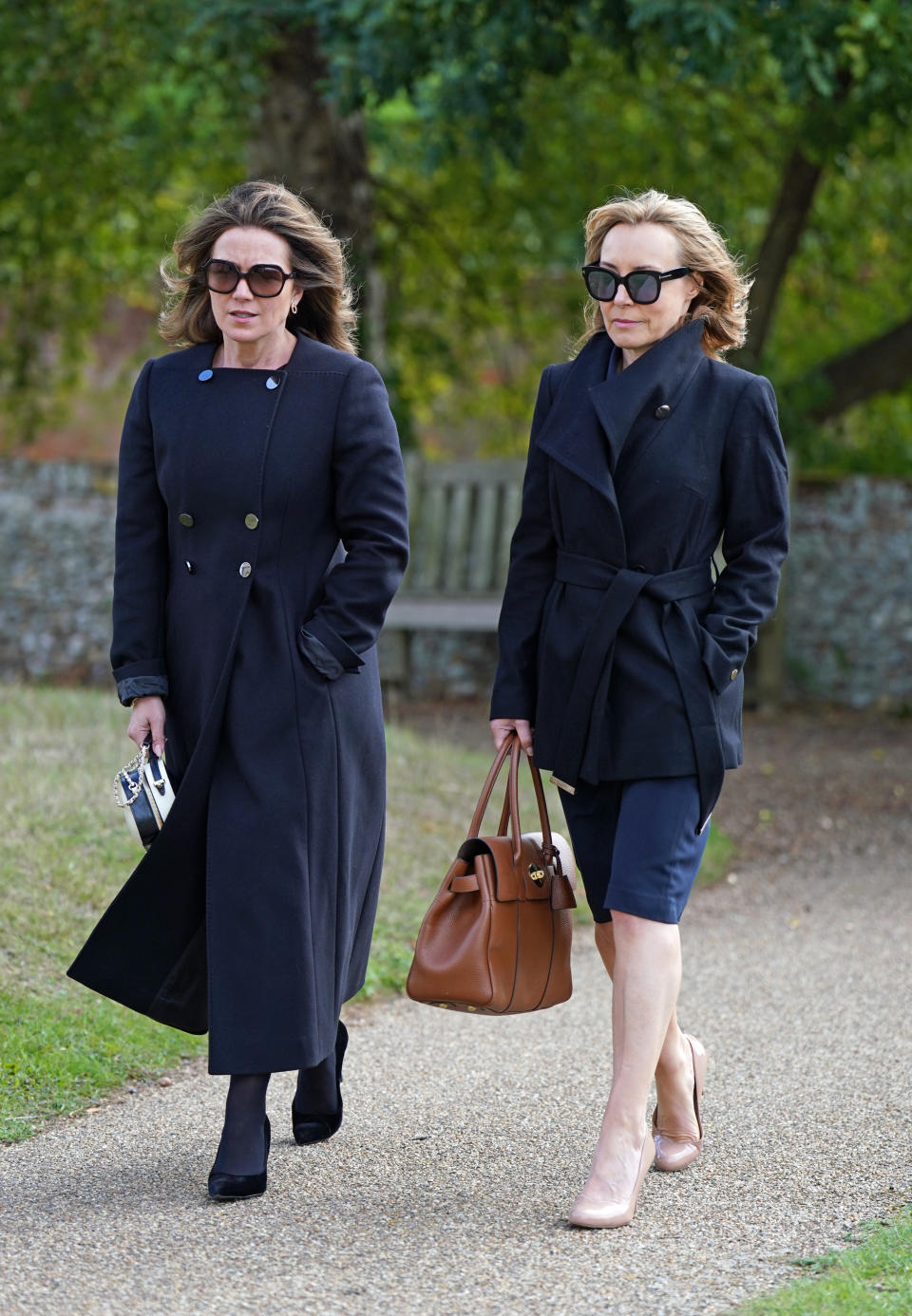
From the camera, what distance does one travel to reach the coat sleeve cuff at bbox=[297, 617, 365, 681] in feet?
11.6

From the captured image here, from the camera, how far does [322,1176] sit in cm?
368

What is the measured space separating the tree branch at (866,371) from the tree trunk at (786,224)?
63cm

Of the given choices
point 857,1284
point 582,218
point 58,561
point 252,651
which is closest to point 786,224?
point 582,218

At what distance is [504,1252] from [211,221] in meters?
2.18

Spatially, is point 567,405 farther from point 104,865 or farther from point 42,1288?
point 104,865

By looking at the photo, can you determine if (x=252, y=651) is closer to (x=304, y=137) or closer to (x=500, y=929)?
(x=500, y=929)

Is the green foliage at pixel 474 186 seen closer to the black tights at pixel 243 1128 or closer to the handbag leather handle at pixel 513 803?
the handbag leather handle at pixel 513 803

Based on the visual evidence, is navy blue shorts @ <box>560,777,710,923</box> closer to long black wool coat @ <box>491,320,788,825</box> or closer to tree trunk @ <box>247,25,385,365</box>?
long black wool coat @ <box>491,320,788,825</box>

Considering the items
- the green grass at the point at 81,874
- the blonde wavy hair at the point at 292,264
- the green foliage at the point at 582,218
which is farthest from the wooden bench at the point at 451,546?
the blonde wavy hair at the point at 292,264

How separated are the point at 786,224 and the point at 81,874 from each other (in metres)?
8.81

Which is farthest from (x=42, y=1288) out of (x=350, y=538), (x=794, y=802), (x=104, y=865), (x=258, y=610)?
(x=794, y=802)

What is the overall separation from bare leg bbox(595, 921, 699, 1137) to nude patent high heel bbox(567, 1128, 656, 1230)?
1.10ft

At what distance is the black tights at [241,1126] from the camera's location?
11.5 ft

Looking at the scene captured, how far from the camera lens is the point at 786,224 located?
41.6ft
